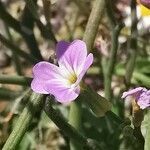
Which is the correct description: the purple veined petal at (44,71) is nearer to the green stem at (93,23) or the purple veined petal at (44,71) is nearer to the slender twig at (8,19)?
the green stem at (93,23)

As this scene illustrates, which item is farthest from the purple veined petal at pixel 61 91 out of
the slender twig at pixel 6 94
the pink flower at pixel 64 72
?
the slender twig at pixel 6 94

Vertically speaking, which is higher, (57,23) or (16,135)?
(16,135)

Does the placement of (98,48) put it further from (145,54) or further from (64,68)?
(64,68)

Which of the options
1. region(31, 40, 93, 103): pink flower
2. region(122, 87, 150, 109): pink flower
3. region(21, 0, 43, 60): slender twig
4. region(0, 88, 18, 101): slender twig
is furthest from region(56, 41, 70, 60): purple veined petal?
region(21, 0, 43, 60): slender twig

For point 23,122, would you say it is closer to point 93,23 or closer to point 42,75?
point 42,75

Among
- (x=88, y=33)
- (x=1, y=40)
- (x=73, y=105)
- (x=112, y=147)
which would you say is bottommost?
(x=112, y=147)

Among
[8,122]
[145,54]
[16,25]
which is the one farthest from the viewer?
[145,54]

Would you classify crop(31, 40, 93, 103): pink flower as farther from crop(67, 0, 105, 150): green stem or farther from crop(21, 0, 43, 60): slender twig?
crop(21, 0, 43, 60): slender twig

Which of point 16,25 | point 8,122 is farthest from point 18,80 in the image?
Answer: point 16,25
